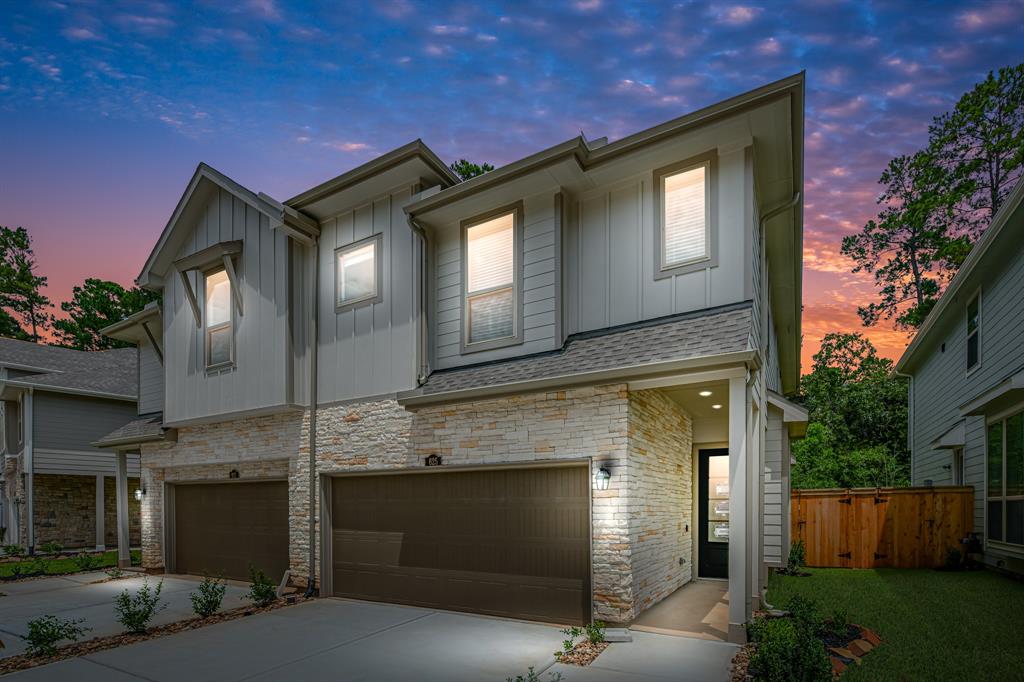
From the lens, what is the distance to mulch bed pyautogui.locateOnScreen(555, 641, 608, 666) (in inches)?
242

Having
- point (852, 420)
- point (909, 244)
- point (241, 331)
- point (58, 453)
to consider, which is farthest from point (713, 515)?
point (909, 244)

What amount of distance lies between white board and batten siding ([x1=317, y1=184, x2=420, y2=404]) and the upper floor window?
12.9 ft

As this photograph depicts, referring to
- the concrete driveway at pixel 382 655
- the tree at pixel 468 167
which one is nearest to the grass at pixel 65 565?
the concrete driveway at pixel 382 655

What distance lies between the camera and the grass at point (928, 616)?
560 cm

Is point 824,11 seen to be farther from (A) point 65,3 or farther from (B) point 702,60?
(A) point 65,3

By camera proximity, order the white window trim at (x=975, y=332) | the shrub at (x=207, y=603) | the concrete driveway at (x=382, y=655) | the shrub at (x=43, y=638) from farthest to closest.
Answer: the white window trim at (x=975, y=332)
the shrub at (x=207, y=603)
the shrub at (x=43, y=638)
the concrete driveway at (x=382, y=655)

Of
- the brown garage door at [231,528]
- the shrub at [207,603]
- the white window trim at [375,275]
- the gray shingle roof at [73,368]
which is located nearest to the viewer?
the shrub at [207,603]

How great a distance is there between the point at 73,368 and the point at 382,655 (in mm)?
21229

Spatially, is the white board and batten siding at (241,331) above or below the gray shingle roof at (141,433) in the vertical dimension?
above

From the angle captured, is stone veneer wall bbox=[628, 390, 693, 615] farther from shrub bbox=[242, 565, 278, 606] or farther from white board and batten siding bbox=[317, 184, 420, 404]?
shrub bbox=[242, 565, 278, 606]

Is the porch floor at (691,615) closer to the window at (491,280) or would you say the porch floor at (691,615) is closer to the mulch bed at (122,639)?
the window at (491,280)

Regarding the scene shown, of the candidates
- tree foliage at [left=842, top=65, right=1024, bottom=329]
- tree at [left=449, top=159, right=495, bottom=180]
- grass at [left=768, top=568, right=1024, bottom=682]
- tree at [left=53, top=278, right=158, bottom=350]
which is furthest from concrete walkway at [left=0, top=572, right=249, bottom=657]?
tree at [left=53, top=278, right=158, bottom=350]

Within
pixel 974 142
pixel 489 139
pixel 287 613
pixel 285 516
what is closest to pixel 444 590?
pixel 287 613

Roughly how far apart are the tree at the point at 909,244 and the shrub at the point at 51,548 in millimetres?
30622
